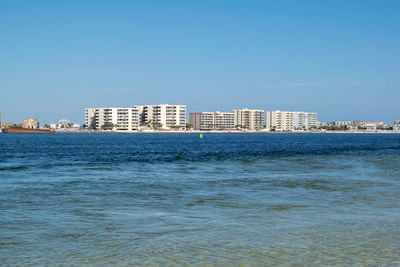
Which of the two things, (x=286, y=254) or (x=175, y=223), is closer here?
(x=286, y=254)

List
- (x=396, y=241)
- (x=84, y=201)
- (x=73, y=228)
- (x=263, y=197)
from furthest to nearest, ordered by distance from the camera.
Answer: (x=263, y=197) → (x=84, y=201) → (x=73, y=228) → (x=396, y=241)

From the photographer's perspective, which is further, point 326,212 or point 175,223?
point 326,212

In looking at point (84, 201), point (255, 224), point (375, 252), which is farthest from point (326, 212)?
point (84, 201)

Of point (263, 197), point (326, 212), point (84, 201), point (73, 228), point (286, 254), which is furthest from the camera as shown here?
point (263, 197)

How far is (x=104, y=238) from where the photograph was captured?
10523mm

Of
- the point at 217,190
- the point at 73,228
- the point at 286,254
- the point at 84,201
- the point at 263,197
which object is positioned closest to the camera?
the point at 286,254

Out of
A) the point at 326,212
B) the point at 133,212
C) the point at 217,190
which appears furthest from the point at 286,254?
the point at 217,190

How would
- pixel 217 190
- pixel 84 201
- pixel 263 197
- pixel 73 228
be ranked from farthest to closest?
pixel 217 190
pixel 263 197
pixel 84 201
pixel 73 228

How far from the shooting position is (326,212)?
46.2ft

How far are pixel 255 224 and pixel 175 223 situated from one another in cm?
228

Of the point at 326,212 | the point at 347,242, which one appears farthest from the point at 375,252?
the point at 326,212

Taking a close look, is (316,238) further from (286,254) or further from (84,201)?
(84,201)

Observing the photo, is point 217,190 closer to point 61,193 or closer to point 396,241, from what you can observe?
point 61,193

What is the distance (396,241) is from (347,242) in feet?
3.71
